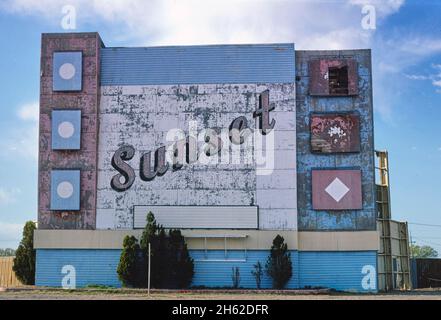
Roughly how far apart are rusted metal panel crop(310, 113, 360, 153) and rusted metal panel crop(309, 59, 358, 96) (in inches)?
54.3

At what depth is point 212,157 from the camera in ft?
116

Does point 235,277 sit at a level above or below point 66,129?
below

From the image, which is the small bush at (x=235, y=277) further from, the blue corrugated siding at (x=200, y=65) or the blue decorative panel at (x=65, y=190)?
the blue corrugated siding at (x=200, y=65)

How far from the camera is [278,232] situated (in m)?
35.0

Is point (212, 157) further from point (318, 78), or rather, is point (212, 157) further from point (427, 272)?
point (427, 272)

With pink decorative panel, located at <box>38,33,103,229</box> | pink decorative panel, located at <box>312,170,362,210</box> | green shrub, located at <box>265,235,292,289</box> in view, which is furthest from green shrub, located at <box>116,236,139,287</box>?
pink decorative panel, located at <box>312,170,362,210</box>

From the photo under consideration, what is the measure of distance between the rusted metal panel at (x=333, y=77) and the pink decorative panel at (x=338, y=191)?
452 cm

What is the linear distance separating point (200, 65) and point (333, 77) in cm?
742

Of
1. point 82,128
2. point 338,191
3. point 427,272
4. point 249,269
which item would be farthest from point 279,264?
point 427,272

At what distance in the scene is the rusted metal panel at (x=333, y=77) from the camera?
1417 inches

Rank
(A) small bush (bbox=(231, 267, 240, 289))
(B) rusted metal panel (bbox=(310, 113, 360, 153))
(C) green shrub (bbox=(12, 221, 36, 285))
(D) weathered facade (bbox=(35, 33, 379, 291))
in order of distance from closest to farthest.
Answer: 1. (A) small bush (bbox=(231, 267, 240, 289))
2. (D) weathered facade (bbox=(35, 33, 379, 291))
3. (B) rusted metal panel (bbox=(310, 113, 360, 153))
4. (C) green shrub (bbox=(12, 221, 36, 285))

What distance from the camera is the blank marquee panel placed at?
35.0m

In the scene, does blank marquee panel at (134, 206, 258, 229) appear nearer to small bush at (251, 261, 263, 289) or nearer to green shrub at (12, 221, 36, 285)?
small bush at (251, 261, 263, 289)
